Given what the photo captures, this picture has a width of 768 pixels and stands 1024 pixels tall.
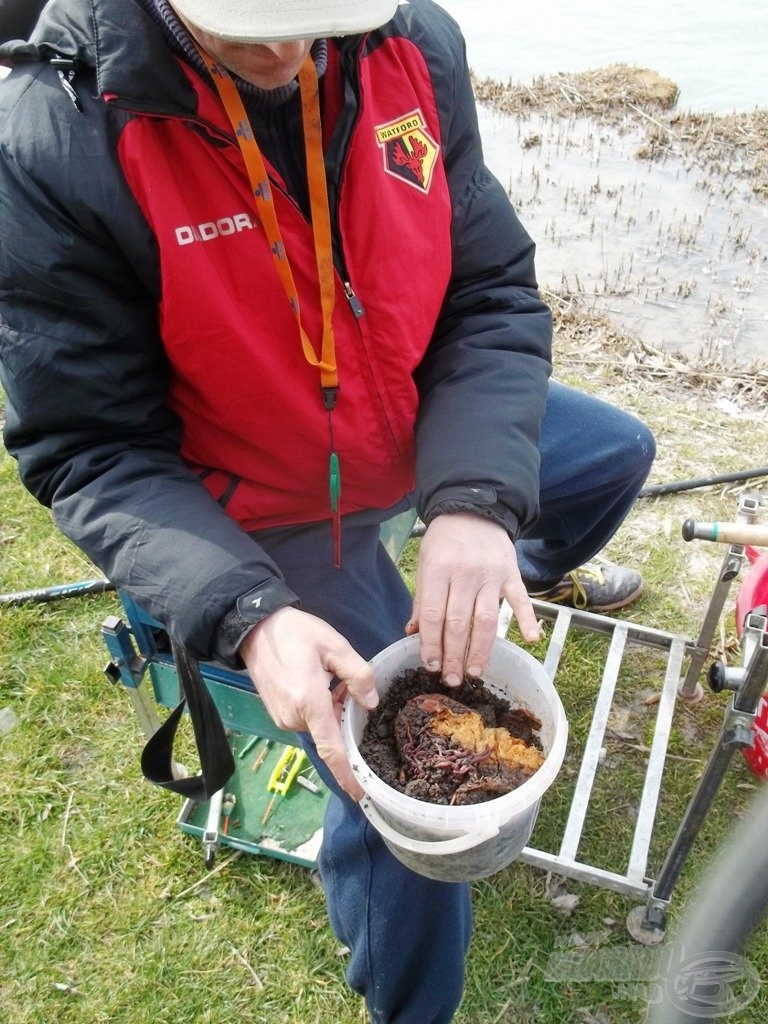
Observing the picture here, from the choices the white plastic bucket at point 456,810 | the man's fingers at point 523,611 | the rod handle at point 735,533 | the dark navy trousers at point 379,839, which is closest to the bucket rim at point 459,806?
the white plastic bucket at point 456,810

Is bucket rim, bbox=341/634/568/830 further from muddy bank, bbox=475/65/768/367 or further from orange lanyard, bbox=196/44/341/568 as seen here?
muddy bank, bbox=475/65/768/367

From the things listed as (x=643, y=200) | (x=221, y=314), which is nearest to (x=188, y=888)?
(x=221, y=314)

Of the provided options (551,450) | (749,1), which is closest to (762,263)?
(551,450)

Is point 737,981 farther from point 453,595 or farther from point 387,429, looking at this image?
point 387,429

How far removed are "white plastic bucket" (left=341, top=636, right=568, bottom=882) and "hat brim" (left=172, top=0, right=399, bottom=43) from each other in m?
0.99

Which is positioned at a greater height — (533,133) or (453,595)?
(453,595)

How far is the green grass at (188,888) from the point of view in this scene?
1.97m

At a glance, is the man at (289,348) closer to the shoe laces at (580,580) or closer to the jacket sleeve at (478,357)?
the jacket sleeve at (478,357)

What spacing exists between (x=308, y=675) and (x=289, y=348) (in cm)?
61

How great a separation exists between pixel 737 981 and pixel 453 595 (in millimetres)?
899

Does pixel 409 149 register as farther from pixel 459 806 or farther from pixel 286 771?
pixel 286 771

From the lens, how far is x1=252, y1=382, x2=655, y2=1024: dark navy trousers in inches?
61.6

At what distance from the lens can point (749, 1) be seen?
9.19 meters

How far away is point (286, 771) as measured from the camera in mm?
2391
